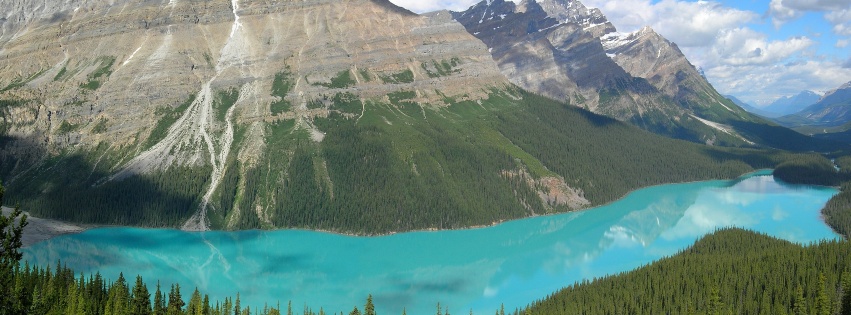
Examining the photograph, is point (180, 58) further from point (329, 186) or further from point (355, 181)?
point (355, 181)

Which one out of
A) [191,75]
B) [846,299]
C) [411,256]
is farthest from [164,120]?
[846,299]

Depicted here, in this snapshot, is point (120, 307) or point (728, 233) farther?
point (728, 233)

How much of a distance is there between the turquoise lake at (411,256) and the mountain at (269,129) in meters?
8.06

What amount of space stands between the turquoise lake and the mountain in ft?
26.5

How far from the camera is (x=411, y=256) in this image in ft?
357

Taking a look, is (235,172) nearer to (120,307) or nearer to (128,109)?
(128,109)

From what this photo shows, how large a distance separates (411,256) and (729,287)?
166 feet

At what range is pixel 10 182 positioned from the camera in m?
148

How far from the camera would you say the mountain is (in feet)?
435

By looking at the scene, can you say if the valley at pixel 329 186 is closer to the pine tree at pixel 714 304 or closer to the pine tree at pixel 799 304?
the pine tree at pixel 714 304

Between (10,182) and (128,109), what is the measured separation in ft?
94.3

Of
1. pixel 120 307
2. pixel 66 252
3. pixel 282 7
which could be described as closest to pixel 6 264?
pixel 120 307

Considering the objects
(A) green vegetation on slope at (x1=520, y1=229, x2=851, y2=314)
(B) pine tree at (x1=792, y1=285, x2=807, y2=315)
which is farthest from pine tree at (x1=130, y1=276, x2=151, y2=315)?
(B) pine tree at (x1=792, y1=285, x2=807, y2=315)

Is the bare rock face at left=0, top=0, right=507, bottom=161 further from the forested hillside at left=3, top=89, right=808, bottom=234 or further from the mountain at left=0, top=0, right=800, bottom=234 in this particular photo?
the forested hillside at left=3, top=89, right=808, bottom=234
